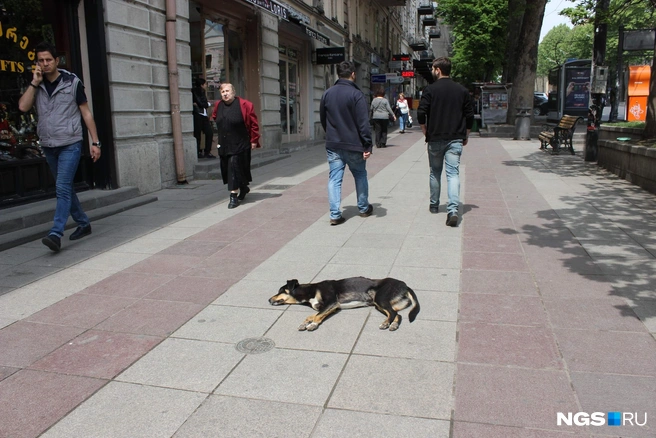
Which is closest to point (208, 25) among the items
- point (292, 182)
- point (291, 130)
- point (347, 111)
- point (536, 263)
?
point (292, 182)

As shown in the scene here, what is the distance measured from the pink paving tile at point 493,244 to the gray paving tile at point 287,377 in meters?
2.77

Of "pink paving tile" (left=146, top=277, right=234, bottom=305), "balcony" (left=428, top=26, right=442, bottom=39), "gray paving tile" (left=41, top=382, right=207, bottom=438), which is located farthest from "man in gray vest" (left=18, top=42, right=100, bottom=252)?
"balcony" (left=428, top=26, right=442, bottom=39)

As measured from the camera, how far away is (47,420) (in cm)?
276

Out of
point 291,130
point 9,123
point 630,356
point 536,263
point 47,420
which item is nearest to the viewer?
point 47,420

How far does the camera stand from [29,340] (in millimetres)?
3715

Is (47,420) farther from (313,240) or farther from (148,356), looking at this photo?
(313,240)

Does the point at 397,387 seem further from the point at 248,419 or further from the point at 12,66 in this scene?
the point at 12,66

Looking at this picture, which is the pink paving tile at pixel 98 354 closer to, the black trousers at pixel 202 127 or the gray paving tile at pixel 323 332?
the gray paving tile at pixel 323 332

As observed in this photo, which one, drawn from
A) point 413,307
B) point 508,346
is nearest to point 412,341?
point 413,307

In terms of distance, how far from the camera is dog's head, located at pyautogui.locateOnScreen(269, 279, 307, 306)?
4191 mm

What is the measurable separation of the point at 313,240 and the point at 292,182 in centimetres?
447

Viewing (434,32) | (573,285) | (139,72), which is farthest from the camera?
(434,32)

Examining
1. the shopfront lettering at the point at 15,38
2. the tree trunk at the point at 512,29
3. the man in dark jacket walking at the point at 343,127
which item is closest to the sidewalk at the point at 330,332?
the man in dark jacket walking at the point at 343,127

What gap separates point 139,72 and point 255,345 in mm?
6949
